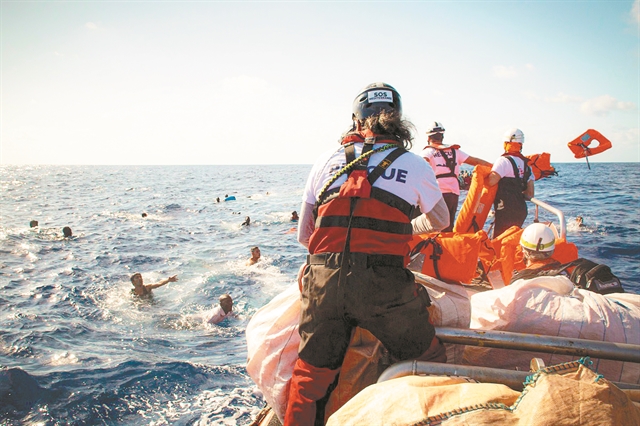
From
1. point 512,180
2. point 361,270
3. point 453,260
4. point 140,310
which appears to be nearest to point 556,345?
point 361,270

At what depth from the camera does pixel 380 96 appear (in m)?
2.31

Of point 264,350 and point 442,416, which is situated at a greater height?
point 442,416

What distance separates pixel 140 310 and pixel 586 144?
9217 millimetres

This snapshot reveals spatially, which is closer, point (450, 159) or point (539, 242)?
point (539, 242)

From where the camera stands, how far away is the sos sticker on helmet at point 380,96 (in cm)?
231

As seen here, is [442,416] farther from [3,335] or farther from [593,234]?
[593,234]

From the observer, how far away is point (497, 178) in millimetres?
5730

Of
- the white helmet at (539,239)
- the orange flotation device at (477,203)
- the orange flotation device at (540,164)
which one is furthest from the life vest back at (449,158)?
the white helmet at (539,239)

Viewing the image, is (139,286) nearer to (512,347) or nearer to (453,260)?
(453,260)

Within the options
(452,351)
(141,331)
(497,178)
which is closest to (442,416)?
(452,351)

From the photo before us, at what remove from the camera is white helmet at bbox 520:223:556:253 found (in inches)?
145

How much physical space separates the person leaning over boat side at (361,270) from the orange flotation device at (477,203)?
382 cm

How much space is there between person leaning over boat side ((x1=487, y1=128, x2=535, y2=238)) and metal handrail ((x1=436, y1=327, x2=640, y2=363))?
4.25 metres

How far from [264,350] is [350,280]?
0.83 m
